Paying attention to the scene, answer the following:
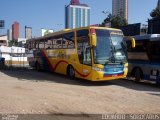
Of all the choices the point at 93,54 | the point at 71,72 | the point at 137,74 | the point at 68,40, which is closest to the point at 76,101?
the point at 93,54

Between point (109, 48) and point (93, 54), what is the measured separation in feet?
3.25

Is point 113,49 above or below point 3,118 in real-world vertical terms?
above

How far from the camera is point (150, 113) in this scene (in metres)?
10.6

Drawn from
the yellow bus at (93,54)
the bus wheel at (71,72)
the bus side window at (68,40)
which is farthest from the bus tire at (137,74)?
the bus side window at (68,40)

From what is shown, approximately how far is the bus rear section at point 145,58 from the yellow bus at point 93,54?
123 cm

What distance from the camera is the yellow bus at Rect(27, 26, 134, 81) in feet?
56.5

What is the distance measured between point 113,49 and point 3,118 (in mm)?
9651

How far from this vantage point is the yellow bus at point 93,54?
56.5 ft

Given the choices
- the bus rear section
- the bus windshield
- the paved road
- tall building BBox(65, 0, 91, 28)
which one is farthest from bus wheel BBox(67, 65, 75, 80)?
tall building BBox(65, 0, 91, 28)

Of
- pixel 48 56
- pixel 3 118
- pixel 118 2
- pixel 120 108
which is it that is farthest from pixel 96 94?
pixel 118 2

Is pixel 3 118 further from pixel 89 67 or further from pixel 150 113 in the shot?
pixel 89 67

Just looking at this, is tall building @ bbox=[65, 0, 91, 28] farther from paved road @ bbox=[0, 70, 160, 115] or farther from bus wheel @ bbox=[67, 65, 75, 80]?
paved road @ bbox=[0, 70, 160, 115]

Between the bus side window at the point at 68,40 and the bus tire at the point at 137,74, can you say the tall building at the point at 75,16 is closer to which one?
the bus side window at the point at 68,40

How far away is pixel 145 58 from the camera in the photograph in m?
18.7
